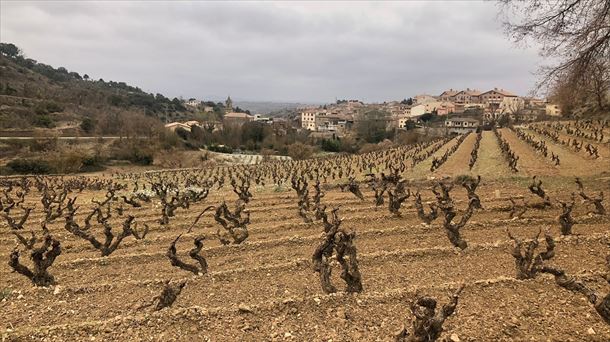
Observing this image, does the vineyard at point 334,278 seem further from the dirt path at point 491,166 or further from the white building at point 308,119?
the white building at point 308,119

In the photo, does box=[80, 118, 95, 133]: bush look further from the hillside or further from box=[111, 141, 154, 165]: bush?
box=[111, 141, 154, 165]: bush

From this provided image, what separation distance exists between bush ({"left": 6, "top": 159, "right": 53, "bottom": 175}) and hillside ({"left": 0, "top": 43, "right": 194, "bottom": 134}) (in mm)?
21907

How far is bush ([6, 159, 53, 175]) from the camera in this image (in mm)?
59156

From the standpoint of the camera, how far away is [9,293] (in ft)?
34.6

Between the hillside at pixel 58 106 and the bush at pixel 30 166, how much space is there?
71.9 ft

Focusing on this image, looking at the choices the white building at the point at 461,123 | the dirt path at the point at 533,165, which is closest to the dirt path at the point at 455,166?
the dirt path at the point at 533,165

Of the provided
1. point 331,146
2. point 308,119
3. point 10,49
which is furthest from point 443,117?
point 10,49

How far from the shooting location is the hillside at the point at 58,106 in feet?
282

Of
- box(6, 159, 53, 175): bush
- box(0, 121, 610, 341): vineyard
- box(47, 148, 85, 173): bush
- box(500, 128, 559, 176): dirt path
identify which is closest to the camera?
box(0, 121, 610, 341): vineyard

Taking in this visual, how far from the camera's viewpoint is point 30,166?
5969 cm

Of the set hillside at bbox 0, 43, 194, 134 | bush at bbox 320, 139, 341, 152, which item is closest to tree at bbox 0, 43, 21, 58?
hillside at bbox 0, 43, 194, 134

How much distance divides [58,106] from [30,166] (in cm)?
4242

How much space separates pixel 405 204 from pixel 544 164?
1524 cm

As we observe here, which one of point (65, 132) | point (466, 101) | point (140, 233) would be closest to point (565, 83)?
point (140, 233)
